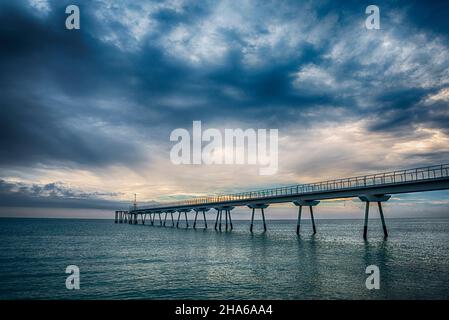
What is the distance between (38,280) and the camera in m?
20.7

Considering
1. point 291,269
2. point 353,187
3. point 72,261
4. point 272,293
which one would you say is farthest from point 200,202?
point 272,293

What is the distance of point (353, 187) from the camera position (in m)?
43.5

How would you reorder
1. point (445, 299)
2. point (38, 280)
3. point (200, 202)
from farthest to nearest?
point (200, 202) → point (38, 280) → point (445, 299)

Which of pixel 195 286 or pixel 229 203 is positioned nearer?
pixel 195 286
